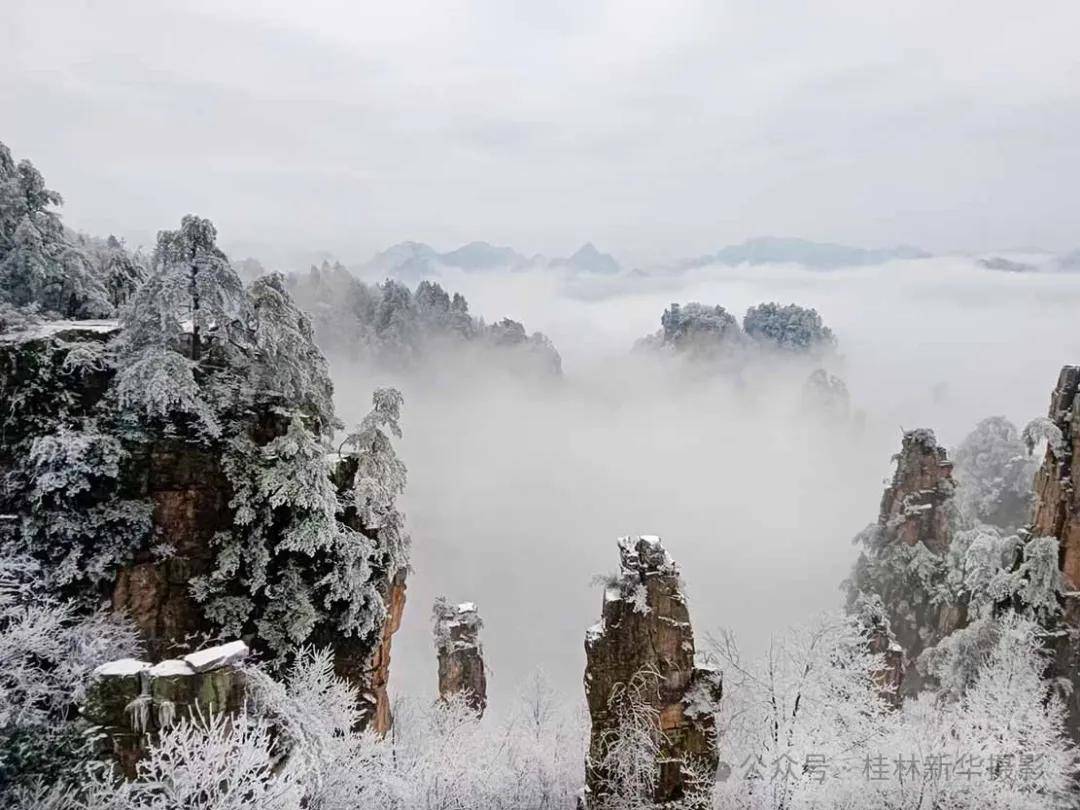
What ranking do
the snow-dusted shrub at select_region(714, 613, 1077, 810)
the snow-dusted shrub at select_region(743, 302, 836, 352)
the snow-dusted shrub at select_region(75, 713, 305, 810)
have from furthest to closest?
the snow-dusted shrub at select_region(743, 302, 836, 352) → the snow-dusted shrub at select_region(714, 613, 1077, 810) → the snow-dusted shrub at select_region(75, 713, 305, 810)

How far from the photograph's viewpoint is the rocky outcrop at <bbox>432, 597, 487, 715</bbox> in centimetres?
2927

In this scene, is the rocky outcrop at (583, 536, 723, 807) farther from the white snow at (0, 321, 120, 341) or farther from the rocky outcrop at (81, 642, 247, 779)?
the white snow at (0, 321, 120, 341)

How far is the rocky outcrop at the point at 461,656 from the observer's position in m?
29.3

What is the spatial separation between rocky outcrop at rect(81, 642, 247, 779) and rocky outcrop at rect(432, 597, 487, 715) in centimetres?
1879

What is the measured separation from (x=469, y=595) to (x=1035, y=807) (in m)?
49.1

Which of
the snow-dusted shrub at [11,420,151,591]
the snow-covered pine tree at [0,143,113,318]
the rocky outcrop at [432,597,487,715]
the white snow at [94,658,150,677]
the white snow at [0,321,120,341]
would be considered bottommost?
the rocky outcrop at [432,597,487,715]

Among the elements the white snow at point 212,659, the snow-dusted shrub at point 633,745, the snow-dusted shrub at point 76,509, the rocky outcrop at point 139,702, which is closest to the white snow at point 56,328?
the snow-dusted shrub at point 76,509

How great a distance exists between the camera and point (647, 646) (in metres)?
16.9

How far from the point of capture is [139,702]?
11.4 metres

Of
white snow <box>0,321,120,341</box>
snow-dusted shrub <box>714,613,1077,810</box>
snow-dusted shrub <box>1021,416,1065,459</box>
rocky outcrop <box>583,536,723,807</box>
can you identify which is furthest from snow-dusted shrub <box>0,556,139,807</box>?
snow-dusted shrub <box>1021,416,1065,459</box>

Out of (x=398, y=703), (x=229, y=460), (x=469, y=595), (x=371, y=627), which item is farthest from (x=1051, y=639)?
(x=469, y=595)

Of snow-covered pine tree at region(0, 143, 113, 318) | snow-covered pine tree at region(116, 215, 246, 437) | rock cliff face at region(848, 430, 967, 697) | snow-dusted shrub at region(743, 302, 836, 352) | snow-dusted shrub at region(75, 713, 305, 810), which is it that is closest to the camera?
snow-dusted shrub at region(75, 713, 305, 810)

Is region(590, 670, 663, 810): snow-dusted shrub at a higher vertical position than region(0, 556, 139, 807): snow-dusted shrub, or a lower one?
lower

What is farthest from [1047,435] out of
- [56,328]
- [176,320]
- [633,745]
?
[56,328]
